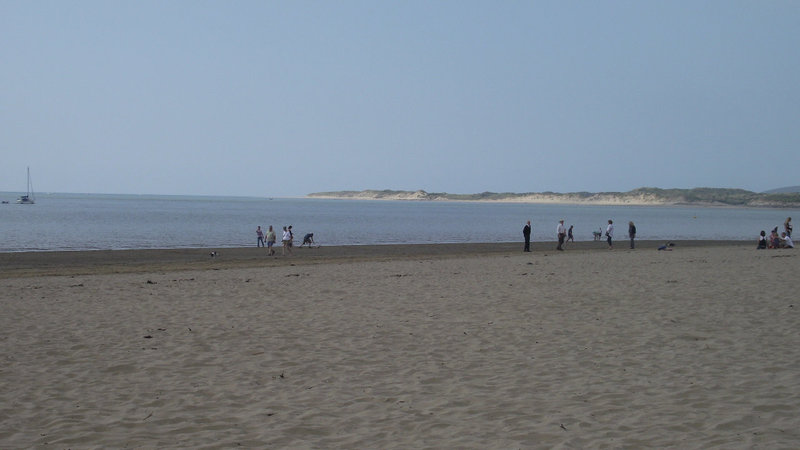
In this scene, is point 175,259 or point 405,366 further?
point 175,259

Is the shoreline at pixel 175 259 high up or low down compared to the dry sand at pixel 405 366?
up

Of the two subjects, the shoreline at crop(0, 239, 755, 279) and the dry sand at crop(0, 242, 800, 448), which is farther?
the shoreline at crop(0, 239, 755, 279)

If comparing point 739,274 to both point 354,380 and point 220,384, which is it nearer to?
point 354,380

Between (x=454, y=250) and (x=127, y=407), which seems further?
(x=454, y=250)

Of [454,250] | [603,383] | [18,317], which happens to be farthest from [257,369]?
[454,250]

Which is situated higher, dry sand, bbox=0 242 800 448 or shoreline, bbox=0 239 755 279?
shoreline, bbox=0 239 755 279

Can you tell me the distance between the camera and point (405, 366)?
25.9 ft

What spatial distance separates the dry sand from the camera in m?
5.68

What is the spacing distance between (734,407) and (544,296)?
7.23 meters

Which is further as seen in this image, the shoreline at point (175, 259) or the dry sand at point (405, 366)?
the shoreline at point (175, 259)

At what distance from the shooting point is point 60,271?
2172 cm

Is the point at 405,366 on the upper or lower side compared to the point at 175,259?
lower

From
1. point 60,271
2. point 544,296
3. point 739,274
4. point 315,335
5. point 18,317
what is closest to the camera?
point 315,335

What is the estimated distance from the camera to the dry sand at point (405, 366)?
224 inches
